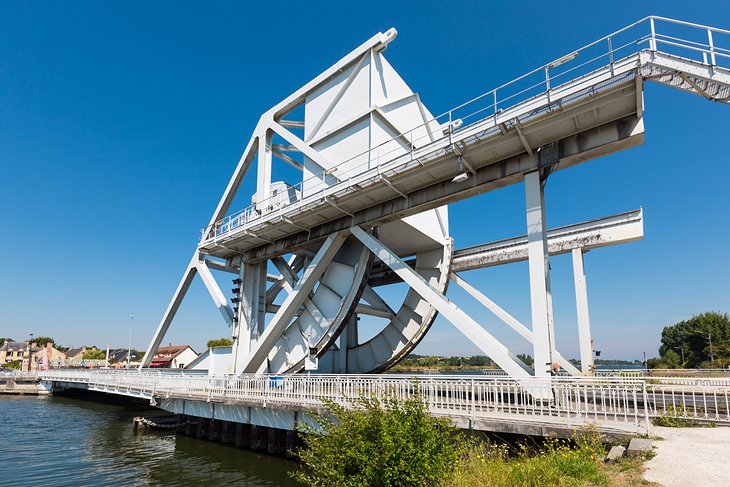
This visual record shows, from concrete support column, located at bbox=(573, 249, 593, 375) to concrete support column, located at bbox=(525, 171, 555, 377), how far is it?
4925 millimetres

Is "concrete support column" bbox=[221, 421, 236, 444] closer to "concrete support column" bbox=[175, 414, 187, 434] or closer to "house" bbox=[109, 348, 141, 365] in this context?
"concrete support column" bbox=[175, 414, 187, 434]

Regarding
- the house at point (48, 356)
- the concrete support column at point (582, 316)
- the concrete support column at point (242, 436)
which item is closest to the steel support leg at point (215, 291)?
the concrete support column at point (242, 436)

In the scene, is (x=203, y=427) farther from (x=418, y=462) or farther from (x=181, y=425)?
(x=418, y=462)

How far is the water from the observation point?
1436 cm

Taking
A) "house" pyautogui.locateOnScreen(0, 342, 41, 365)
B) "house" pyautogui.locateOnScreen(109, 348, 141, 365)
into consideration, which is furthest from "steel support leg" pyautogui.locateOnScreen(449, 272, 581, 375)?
"house" pyautogui.locateOnScreen(0, 342, 41, 365)

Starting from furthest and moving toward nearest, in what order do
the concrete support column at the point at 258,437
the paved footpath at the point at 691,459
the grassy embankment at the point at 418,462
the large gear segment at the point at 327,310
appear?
1. the large gear segment at the point at 327,310
2. the concrete support column at the point at 258,437
3. the grassy embankment at the point at 418,462
4. the paved footpath at the point at 691,459

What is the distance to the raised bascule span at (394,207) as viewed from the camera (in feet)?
41.6

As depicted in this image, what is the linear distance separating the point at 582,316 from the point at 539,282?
5732 mm

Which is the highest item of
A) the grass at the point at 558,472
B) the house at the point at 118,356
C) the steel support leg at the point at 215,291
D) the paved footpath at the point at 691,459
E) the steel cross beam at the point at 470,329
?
the steel support leg at the point at 215,291

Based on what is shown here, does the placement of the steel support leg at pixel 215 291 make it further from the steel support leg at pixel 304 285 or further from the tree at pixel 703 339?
the tree at pixel 703 339

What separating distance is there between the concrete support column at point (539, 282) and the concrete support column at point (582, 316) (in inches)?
194

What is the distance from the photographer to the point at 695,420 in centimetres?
956

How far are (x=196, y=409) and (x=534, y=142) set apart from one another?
18.5 metres

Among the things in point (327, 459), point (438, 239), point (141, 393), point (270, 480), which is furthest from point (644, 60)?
point (141, 393)
